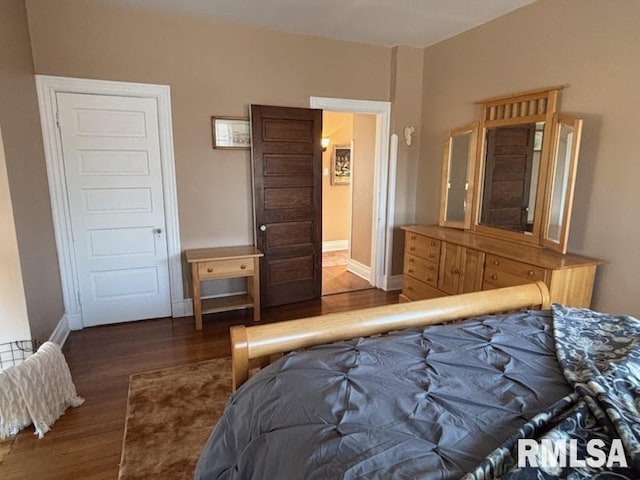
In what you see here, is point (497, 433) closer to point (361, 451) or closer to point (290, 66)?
point (361, 451)

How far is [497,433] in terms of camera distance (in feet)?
3.21

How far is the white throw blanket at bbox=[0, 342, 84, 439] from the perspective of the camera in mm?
2045

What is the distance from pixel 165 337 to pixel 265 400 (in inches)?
97.7

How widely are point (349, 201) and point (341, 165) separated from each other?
1.07 metres

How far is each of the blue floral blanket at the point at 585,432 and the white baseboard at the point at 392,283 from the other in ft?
10.8

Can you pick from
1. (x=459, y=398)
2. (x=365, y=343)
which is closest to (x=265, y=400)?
(x=365, y=343)

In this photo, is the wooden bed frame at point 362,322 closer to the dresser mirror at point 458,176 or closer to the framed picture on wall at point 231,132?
the dresser mirror at point 458,176

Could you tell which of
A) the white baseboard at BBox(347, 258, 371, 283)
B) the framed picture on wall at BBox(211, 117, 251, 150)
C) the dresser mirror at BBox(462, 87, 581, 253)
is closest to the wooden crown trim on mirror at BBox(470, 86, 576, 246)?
the dresser mirror at BBox(462, 87, 581, 253)

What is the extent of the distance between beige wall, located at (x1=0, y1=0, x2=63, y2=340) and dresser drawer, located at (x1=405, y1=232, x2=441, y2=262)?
318 cm

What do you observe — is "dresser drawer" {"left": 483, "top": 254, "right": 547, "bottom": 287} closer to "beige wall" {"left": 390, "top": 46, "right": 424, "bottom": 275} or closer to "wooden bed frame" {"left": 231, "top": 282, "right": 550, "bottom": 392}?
"wooden bed frame" {"left": 231, "top": 282, "right": 550, "bottom": 392}

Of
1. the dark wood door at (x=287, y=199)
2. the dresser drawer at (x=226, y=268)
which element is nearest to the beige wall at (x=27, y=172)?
the dresser drawer at (x=226, y=268)

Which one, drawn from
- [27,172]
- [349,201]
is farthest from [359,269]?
[27,172]

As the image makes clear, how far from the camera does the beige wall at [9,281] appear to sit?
7.59 ft

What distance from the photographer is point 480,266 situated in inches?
120
